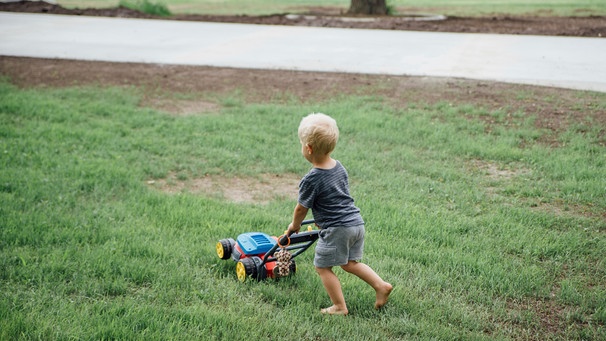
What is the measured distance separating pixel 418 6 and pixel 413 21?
254 inches

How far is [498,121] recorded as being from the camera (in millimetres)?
7832

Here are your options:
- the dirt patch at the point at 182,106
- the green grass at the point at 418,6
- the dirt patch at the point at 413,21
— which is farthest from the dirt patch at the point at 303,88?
the green grass at the point at 418,6

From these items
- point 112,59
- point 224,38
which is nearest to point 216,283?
point 112,59

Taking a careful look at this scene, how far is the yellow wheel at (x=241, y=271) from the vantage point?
13.6 ft

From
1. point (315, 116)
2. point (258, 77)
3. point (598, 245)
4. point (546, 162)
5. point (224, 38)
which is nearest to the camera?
point (315, 116)

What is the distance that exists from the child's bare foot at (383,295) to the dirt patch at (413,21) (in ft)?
40.2

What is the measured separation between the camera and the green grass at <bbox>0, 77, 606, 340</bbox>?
3.69 m

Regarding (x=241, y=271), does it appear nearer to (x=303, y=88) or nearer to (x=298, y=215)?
(x=298, y=215)

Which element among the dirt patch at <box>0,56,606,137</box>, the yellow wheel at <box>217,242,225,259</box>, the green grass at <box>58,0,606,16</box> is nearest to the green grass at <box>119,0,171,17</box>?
the green grass at <box>58,0,606,16</box>

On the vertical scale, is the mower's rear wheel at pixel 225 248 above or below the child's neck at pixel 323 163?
below

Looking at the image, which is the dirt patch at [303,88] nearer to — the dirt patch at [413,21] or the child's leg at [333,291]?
the child's leg at [333,291]

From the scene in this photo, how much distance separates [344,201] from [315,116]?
0.54 metres

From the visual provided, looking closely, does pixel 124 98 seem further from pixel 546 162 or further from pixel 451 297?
pixel 451 297

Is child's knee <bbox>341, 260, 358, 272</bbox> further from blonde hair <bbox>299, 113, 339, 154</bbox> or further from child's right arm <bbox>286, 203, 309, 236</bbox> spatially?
blonde hair <bbox>299, 113, 339, 154</bbox>
